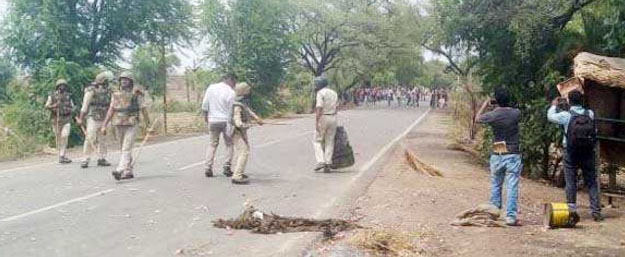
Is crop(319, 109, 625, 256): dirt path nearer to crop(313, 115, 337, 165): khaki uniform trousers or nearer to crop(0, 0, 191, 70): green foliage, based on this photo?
crop(313, 115, 337, 165): khaki uniform trousers

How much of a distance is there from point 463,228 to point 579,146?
208 cm

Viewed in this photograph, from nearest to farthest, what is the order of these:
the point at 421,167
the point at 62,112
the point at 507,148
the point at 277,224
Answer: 1. the point at 277,224
2. the point at 507,148
3. the point at 421,167
4. the point at 62,112

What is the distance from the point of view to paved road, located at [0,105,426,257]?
7.29 metres

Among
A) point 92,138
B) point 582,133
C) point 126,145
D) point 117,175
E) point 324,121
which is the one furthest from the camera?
point 92,138

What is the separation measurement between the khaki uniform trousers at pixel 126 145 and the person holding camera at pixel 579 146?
22.7 feet

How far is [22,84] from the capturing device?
2281 centimetres

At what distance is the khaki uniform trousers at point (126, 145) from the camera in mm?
Answer: 11891

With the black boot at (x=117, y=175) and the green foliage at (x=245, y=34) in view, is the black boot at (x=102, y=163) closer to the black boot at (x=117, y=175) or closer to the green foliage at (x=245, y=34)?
the black boot at (x=117, y=175)

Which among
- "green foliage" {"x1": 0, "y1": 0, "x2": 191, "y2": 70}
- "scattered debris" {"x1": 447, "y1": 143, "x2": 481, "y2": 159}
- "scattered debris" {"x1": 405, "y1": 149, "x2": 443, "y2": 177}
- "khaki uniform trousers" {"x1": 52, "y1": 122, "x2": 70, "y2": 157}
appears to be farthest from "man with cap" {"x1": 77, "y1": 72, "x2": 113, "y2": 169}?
"scattered debris" {"x1": 447, "y1": 143, "x2": 481, "y2": 159}

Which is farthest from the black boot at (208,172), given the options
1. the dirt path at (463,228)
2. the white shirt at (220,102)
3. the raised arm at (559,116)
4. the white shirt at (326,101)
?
the raised arm at (559,116)

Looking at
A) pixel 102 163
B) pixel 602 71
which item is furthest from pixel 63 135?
pixel 602 71

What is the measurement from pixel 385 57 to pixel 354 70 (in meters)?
3.01

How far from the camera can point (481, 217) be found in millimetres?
8719

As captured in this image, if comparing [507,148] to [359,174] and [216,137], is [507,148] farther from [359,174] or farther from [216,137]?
[216,137]
